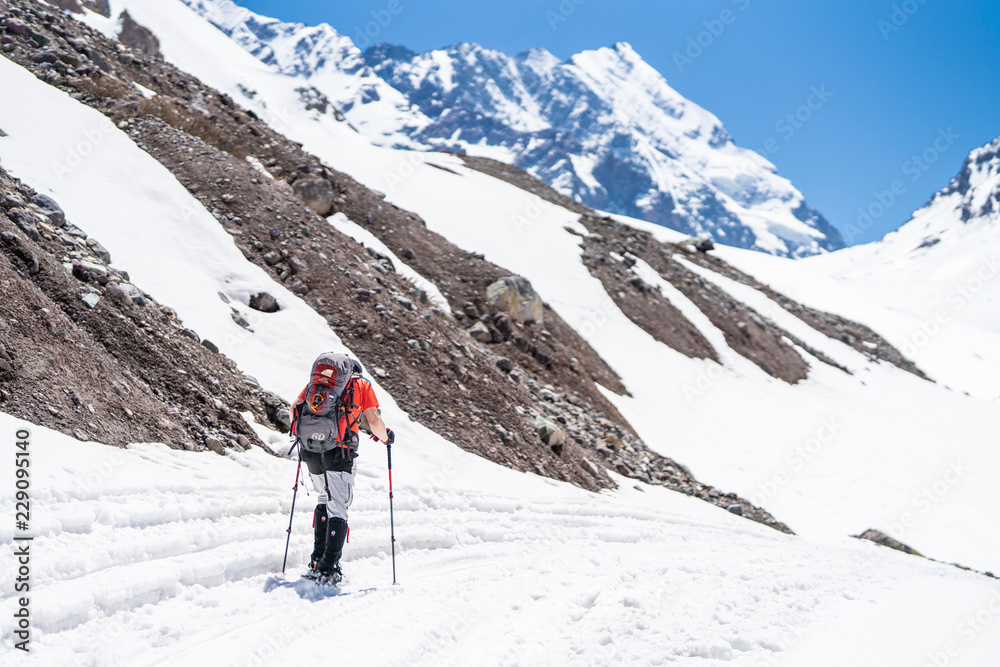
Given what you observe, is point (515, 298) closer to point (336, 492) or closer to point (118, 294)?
point (118, 294)

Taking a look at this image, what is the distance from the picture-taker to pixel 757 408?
25.8 m

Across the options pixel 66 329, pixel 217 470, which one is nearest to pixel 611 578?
pixel 217 470

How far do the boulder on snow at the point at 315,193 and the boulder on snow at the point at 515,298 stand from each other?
5.50 m

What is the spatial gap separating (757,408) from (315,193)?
18.2m

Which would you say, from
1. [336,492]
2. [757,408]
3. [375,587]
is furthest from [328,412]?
[757,408]

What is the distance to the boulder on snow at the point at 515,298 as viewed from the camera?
65.1ft

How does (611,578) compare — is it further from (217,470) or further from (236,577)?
(217,470)

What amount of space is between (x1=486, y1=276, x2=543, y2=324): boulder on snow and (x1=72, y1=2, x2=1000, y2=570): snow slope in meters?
3.98

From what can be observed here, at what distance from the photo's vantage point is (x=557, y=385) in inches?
727

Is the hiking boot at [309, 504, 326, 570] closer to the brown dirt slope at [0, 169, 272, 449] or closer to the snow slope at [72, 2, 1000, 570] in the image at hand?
the brown dirt slope at [0, 169, 272, 449]

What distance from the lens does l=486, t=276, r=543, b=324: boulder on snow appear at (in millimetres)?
19828

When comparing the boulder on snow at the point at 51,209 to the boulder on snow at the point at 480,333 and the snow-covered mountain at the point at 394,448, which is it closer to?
the snow-covered mountain at the point at 394,448

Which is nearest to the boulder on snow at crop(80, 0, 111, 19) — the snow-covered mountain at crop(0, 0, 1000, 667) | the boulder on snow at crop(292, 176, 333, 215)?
the snow-covered mountain at crop(0, 0, 1000, 667)

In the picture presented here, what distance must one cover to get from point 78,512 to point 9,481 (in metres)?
0.57
